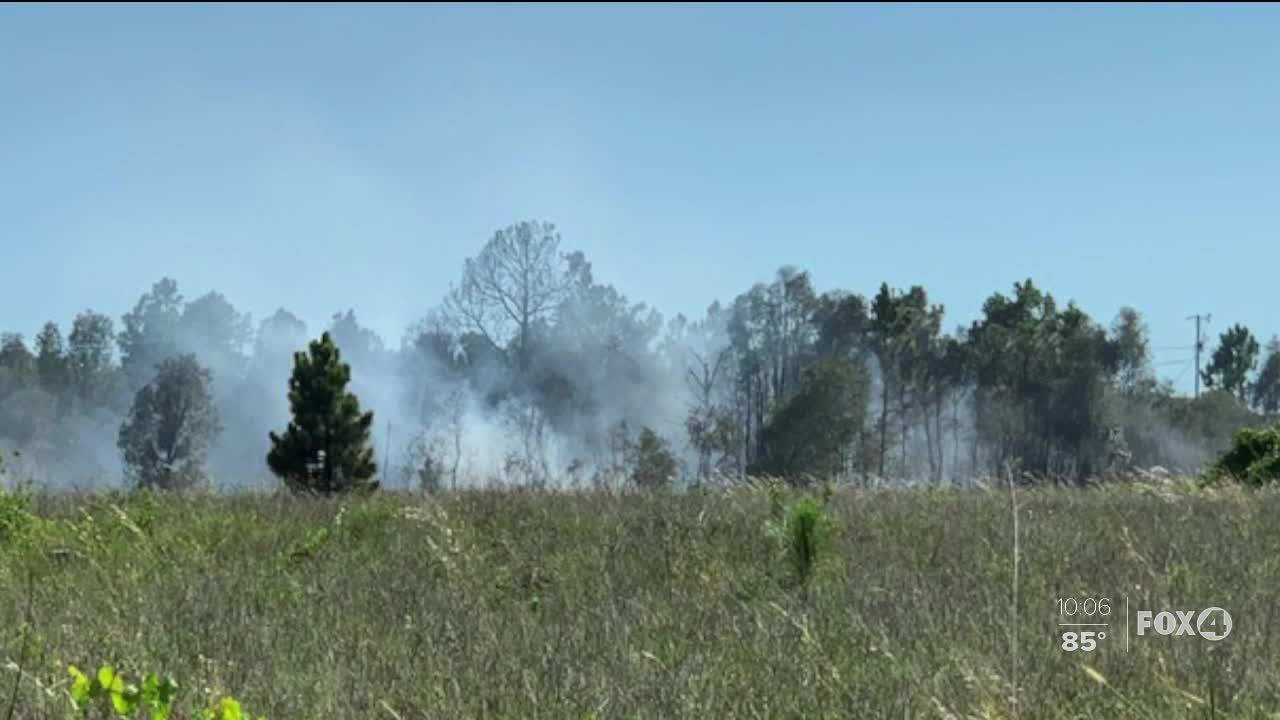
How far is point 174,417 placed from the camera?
8769cm

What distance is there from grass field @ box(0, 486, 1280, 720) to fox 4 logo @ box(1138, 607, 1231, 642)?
9 cm

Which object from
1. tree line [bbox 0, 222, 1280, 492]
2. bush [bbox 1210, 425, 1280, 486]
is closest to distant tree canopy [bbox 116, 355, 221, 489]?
tree line [bbox 0, 222, 1280, 492]

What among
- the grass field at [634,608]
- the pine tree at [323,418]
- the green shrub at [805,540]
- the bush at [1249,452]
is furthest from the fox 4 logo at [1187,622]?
A: the pine tree at [323,418]

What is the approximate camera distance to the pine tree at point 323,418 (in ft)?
122

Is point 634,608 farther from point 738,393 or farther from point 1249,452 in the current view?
point 738,393

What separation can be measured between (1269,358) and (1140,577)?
108 meters

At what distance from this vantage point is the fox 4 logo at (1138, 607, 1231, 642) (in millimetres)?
4660

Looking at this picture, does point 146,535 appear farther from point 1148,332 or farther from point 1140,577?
→ point 1148,332

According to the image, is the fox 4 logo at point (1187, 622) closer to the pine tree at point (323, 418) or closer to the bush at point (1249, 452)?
the bush at point (1249, 452)

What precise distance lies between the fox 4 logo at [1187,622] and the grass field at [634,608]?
92 millimetres

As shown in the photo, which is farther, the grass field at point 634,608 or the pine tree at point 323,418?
the pine tree at point 323,418

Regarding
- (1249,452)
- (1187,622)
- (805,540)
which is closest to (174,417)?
(1249,452)

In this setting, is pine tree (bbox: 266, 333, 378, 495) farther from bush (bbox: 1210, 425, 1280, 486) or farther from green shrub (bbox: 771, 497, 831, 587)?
green shrub (bbox: 771, 497, 831, 587)

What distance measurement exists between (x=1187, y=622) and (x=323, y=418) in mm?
34992
